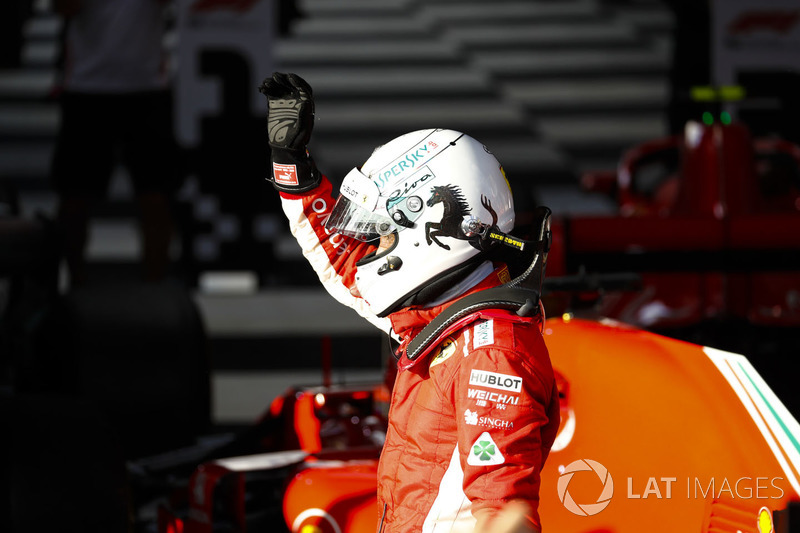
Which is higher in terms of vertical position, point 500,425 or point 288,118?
point 288,118

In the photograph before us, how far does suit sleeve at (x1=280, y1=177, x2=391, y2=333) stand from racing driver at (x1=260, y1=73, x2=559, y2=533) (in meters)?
0.13

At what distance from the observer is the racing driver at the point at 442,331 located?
1687mm

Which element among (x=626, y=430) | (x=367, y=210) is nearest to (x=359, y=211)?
(x=367, y=210)

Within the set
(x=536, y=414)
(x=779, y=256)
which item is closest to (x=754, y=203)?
(x=779, y=256)

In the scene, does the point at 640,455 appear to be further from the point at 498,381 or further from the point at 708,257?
the point at 708,257

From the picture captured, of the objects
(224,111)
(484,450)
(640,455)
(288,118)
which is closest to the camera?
(484,450)

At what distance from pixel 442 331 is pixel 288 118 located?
49 centimetres

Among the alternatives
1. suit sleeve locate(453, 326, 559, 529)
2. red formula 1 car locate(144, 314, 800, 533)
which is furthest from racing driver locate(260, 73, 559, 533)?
red formula 1 car locate(144, 314, 800, 533)

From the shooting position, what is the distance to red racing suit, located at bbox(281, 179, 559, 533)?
65.5 inches

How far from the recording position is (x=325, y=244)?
7.29 ft

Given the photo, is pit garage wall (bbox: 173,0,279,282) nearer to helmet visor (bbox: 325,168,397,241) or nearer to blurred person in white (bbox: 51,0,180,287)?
blurred person in white (bbox: 51,0,180,287)

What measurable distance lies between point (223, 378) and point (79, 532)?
2816 mm

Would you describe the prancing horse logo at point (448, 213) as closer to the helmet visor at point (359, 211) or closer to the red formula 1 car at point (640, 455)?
the helmet visor at point (359, 211)

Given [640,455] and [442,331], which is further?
[640,455]
